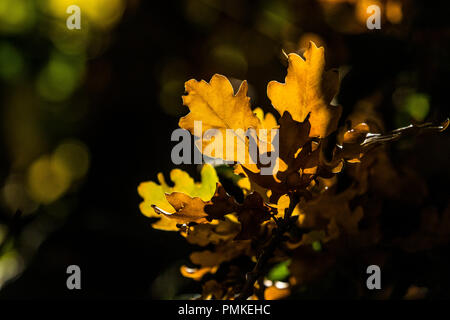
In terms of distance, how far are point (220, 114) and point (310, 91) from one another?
0.10 m

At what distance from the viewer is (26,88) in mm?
2100

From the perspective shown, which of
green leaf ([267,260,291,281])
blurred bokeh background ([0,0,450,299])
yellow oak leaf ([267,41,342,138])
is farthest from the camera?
blurred bokeh background ([0,0,450,299])

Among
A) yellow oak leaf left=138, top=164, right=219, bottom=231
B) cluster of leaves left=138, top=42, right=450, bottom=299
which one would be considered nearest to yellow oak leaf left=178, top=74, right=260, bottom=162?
cluster of leaves left=138, top=42, right=450, bottom=299

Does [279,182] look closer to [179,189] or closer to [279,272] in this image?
[179,189]

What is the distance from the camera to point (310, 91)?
1.81 ft

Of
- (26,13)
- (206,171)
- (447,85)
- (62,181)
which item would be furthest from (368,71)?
(26,13)

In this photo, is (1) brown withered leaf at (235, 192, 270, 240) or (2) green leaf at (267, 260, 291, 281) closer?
(1) brown withered leaf at (235, 192, 270, 240)

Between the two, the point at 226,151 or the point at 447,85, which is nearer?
the point at 226,151

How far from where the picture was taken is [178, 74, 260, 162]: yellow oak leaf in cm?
56

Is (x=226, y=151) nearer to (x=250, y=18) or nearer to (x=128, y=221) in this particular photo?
(x=128, y=221)

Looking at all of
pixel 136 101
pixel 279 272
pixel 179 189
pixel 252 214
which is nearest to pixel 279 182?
pixel 252 214

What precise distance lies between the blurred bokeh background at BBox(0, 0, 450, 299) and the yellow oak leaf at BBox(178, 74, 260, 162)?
0.35m

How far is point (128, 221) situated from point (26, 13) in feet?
3.46

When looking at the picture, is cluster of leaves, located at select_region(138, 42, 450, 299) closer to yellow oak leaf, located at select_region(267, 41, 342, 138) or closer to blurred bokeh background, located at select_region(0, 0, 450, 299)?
yellow oak leaf, located at select_region(267, 41, 342, 138)
